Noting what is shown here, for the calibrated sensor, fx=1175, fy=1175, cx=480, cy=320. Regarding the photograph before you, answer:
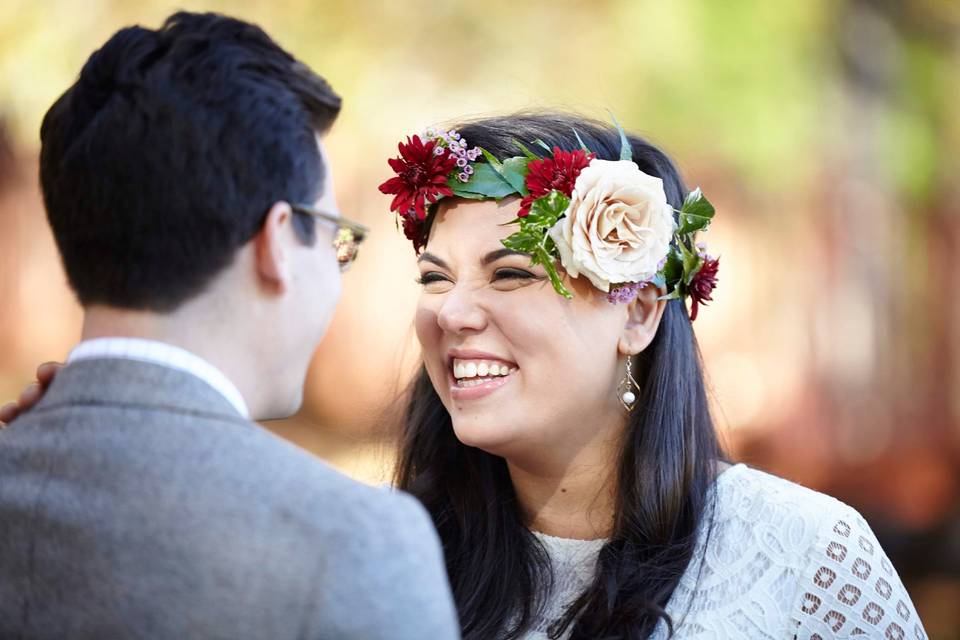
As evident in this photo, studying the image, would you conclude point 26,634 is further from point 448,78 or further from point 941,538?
point 941,538

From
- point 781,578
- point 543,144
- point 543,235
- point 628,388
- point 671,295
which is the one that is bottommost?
point 781,578

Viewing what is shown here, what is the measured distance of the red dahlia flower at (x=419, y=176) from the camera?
285cm

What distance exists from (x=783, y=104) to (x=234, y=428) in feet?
20.9

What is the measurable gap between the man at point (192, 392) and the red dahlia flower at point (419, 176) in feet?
3.65

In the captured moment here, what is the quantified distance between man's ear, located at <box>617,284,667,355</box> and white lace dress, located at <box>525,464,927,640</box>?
1.40 ft

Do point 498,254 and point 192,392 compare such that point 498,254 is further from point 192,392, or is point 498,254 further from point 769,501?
point 192,392

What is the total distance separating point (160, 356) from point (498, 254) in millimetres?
1251

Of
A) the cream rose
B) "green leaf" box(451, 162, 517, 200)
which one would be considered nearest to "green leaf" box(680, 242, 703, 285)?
the cream rose

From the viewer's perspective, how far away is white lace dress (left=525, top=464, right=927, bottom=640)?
257 cm

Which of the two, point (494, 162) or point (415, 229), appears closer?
point (494, 162)

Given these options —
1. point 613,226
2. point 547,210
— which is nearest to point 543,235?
point 547,210

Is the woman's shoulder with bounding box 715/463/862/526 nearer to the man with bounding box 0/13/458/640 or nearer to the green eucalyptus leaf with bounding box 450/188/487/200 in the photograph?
the green eucalyptus leaf with bounding box 450/188/487/200

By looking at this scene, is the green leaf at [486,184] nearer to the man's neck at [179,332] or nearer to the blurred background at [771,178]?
the man's neck at [179,332]

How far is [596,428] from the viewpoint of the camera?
9.42 ft
